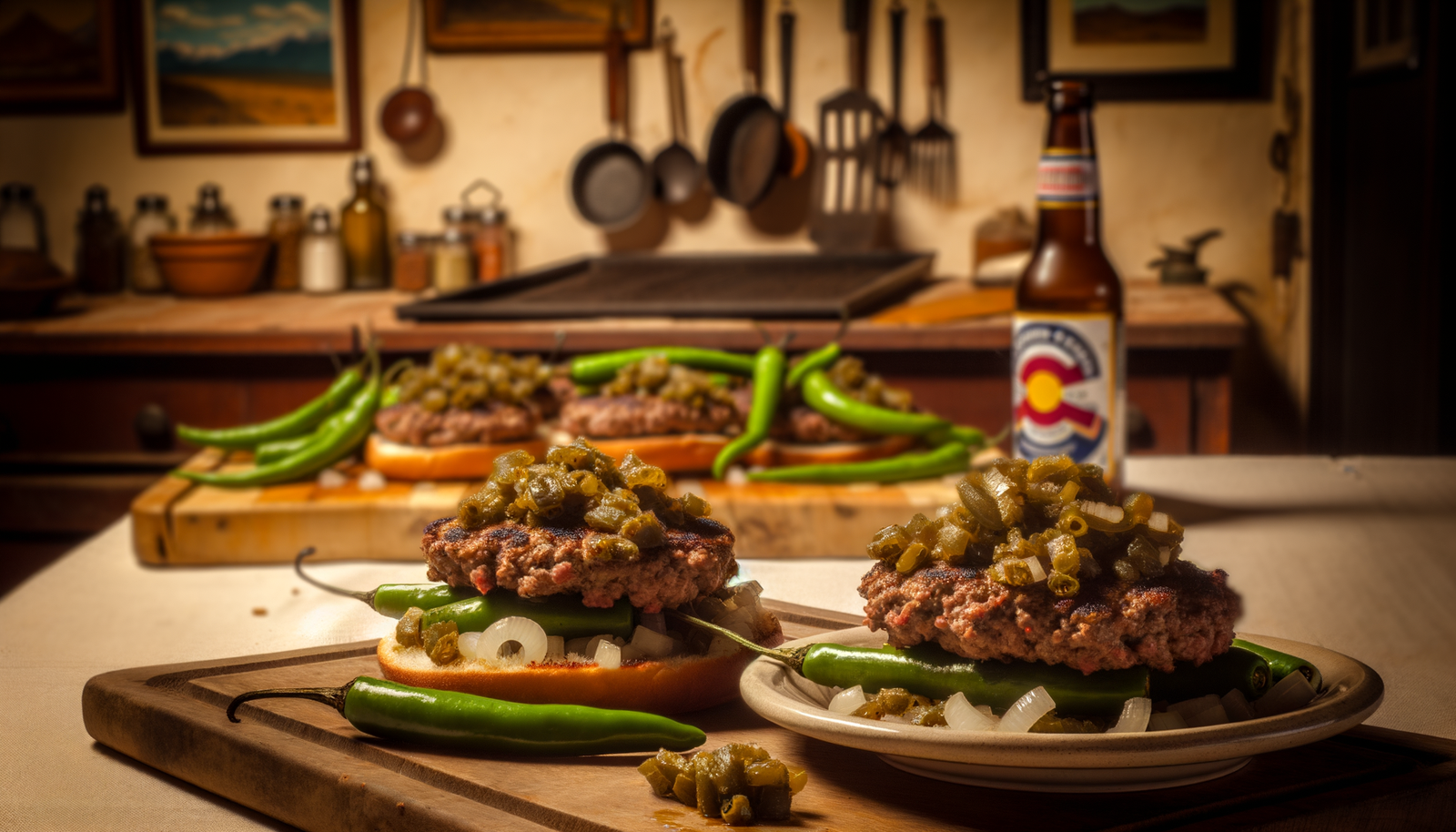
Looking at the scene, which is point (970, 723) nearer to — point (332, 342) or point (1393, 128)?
point (332, 342)

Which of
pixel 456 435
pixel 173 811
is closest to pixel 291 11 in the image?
→ pixel 456 435

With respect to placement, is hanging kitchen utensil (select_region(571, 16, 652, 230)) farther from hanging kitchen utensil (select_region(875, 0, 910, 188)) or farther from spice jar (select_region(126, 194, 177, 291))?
spice jar (select_region(126, 194, 177, 291))

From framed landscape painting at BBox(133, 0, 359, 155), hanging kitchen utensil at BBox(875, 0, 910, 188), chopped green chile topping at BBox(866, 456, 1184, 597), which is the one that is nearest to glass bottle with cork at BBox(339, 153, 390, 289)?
framed landscape painting at BBox(133, 0, 359, 155)

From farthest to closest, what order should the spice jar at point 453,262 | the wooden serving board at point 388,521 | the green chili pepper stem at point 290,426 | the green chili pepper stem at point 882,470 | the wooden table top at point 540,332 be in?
the spice jar at point 453,262 < the wooden table top at point 540,332 < the green chili pepper stem at point 290,426 < the green chili pepper stem at point 882,470 < the wooden serving board at point 388,521

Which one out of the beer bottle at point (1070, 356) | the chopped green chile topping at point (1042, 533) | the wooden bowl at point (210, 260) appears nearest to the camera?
the chopped green chile topping at point (1042, 533)

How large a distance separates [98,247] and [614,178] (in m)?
1.86

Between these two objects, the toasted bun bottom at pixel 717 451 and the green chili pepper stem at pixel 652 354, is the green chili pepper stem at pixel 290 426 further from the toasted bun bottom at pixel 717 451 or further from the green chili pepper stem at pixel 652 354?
the toasted bun bottom at pixel 717 451

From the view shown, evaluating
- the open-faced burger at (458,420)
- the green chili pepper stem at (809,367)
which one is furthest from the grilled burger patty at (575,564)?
the green chili pepper stem at (809,367)

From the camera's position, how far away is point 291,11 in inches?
213

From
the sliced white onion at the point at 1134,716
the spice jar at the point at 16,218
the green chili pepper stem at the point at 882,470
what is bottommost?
the green chili pepper stem at the point at 882,470

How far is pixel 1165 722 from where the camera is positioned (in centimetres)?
102

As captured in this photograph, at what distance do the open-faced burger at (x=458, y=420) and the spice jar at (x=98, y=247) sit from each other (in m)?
3.18

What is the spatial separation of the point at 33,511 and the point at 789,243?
2.71 meters

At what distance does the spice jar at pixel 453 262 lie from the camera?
5055mm
